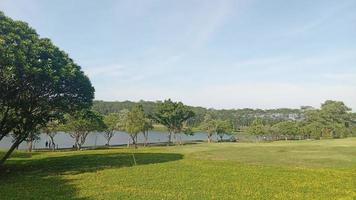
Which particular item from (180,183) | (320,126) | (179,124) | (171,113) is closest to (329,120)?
(320,126)

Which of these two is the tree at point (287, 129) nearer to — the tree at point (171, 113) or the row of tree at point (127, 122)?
the row of tree at point (127, 122)

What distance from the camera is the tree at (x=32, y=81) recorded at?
35.5m

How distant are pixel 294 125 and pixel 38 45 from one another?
539ft

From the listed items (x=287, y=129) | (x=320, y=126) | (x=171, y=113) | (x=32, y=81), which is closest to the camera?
(x=32, y=81)

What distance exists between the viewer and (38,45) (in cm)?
3916

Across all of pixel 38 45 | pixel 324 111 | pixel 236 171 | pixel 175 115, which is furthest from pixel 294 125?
pixel 38 45

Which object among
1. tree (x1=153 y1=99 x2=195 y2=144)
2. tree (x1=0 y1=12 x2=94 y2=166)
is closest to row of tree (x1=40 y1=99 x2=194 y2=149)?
tree (x1=153 y1=99 x2=195 y2=144)

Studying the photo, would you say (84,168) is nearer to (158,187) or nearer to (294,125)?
(158,187)

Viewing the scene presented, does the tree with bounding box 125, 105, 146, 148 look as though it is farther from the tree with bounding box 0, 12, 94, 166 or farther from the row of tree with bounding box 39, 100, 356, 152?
the tree with bounding box 0, 12, 94, 166

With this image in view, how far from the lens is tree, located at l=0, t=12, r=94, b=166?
35.5m

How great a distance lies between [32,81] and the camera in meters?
39.0

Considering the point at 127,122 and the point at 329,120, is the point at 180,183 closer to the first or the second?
the point at 127,122

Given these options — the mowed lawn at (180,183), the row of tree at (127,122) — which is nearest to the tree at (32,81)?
the mowed lawn at (180,183)

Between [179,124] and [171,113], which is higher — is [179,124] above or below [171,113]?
below
